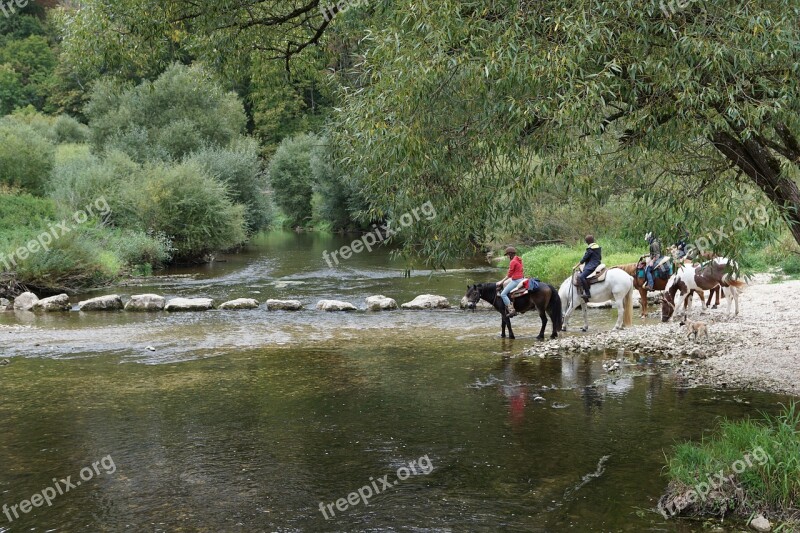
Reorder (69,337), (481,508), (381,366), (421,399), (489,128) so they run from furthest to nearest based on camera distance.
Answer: (69,337) → (381,366) → (421,399) → (489,128) → (481,508)

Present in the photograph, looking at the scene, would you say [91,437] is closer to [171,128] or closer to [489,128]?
[489,128]

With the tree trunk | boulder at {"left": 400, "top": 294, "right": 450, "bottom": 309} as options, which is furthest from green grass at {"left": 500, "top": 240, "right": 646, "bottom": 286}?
the tree trunk

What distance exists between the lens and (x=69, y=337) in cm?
1966

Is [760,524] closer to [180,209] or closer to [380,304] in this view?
[380,304]

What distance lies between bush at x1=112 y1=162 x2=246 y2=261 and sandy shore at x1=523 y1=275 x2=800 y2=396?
25.6m

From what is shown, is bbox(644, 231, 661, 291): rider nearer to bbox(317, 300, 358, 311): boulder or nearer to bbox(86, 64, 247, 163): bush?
bbox(317, 300, 358, 311): boulder

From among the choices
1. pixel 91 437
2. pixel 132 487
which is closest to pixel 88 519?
pixel 132 487

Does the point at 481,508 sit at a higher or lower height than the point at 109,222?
lower

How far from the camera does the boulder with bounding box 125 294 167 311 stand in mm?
24969

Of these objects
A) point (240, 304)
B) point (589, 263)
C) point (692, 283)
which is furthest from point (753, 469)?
point (240, 304)

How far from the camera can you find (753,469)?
8.09m

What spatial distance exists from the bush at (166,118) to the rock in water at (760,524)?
163 feet

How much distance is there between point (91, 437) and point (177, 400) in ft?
6.99

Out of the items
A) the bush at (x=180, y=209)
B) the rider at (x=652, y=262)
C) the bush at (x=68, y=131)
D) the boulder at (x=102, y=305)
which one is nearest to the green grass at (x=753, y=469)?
the rider at (x=652, y=262)
